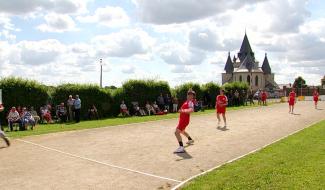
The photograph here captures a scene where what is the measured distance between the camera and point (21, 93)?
26547mm

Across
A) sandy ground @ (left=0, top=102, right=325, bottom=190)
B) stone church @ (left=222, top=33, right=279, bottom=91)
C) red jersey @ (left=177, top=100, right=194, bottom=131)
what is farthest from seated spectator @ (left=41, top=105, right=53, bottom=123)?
stone church @ (left=222, top=33, right=279, bottom=91)

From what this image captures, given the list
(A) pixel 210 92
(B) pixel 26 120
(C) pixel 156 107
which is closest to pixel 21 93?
(B) pixel 26 120

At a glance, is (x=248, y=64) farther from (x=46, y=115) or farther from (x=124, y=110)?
(x=46, y=115)

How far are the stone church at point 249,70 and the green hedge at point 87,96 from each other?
10790cm

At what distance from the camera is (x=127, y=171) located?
10156 millimetres

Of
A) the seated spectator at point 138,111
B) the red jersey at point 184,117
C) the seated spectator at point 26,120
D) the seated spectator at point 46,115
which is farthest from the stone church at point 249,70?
the red jersey at point 184,117

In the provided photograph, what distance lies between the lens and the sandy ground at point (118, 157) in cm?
928

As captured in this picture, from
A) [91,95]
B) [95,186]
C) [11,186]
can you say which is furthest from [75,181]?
[91,95]

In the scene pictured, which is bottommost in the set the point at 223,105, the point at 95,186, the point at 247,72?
the point at 95,186

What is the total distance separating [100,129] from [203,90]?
2279cm

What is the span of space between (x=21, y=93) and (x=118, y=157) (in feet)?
53.9

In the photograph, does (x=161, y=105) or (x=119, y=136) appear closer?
(x=119, y=136)

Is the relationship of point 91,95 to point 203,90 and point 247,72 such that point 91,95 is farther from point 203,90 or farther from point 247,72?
point 247,72

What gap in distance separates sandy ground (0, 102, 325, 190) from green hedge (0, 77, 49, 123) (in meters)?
9.40
